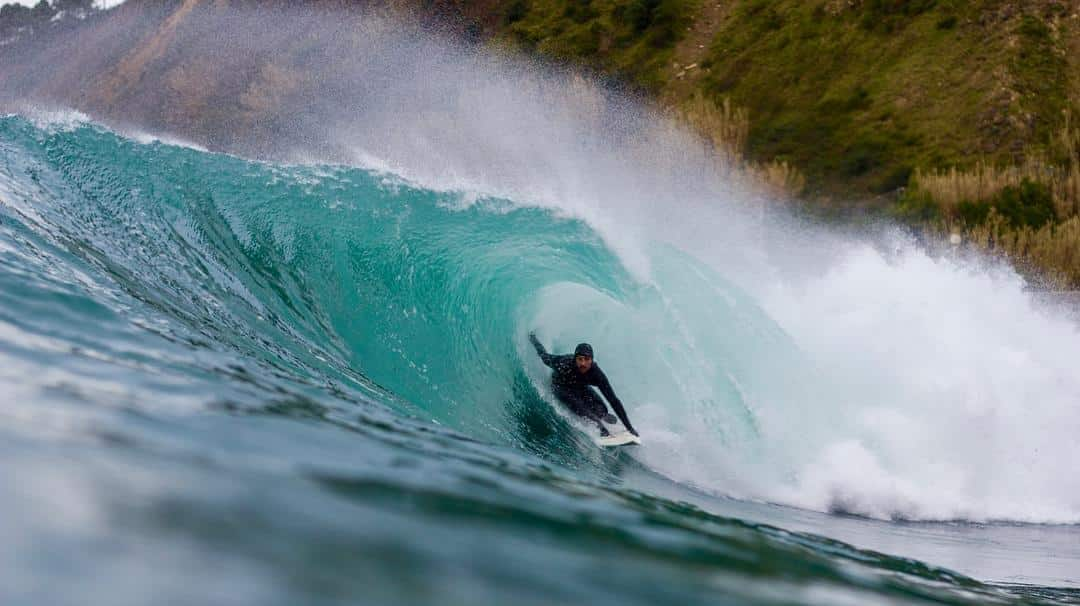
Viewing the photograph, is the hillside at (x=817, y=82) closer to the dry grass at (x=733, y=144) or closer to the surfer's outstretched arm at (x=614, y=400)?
the dry grass at (x=733, y=144)

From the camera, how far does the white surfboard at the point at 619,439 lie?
8.21m

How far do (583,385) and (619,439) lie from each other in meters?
0.58

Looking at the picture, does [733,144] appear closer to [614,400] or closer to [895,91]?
[895,91]

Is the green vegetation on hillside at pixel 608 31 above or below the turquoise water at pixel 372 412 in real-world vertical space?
above

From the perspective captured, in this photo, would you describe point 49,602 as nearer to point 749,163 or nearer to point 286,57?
point 749,163

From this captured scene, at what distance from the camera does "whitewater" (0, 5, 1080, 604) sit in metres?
1.69

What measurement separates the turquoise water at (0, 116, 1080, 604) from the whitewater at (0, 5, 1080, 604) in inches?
0.6

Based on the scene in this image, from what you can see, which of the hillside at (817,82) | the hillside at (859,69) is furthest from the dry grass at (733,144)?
the hillside at (859,69)

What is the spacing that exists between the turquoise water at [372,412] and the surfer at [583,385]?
27cm

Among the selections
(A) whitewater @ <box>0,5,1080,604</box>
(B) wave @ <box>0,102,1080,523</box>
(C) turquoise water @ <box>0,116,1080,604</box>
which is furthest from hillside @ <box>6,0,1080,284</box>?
(C) turquoise water @ <box>0,116,1080,604</box>

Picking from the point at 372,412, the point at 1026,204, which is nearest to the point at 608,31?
the point at 1026,204

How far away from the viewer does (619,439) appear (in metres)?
8.24

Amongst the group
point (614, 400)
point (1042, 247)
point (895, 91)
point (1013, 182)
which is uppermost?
point (895, 91)

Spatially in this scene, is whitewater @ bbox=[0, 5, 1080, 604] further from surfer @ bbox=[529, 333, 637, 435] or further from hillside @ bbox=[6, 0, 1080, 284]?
hillside @ bbox=[6, 0, 1080, 284]
